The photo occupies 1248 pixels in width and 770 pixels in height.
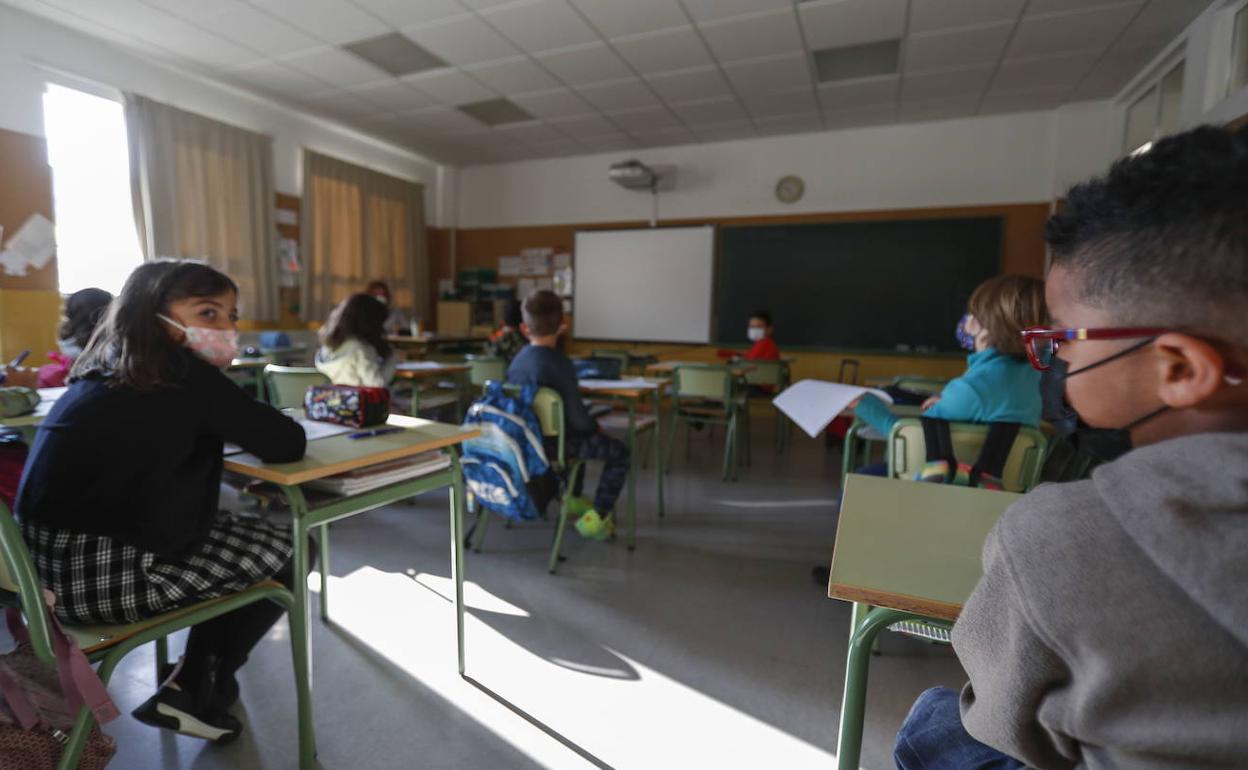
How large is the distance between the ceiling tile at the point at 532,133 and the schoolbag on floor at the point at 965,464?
532 cm

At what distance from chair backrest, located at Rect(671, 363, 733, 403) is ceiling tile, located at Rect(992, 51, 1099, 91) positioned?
Answer: 317 cm

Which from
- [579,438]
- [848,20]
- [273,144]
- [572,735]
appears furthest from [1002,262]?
[273,144]

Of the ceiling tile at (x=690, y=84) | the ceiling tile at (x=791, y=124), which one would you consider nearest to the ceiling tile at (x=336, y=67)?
the ceiling tile at (x=690, y=84)

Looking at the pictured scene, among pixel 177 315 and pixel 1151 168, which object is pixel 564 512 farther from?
pixel 1151 168

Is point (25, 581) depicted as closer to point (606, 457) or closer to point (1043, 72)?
point (606, 457)

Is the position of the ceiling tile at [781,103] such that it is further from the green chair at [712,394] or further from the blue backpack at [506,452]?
the blue backpack at [506,452]

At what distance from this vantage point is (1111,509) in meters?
0.48

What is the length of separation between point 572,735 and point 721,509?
6.42 ft

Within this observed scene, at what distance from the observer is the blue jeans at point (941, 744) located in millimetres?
744

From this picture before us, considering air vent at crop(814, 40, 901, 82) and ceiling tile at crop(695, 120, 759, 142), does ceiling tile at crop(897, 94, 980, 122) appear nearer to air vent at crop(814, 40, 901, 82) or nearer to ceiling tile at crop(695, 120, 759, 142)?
air vent at crop(814, 40, 901, 82)

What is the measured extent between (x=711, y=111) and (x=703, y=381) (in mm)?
2935

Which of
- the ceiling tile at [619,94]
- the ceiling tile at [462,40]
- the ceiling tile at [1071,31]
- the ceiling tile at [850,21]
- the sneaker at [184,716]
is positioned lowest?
the sneaker at [184,716]

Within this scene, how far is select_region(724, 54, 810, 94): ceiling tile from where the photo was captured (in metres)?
4.51

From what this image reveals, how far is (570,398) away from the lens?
2.61 metres
